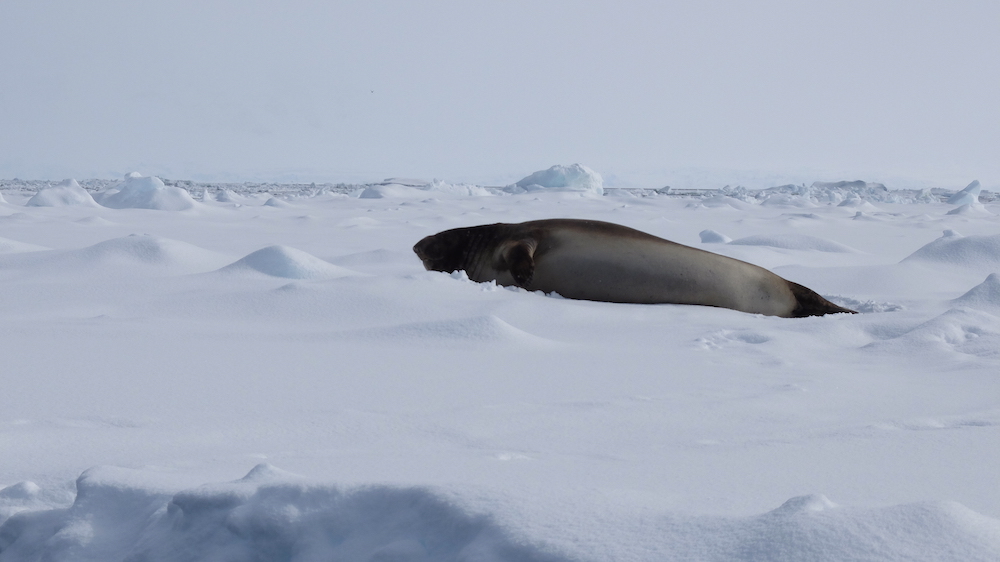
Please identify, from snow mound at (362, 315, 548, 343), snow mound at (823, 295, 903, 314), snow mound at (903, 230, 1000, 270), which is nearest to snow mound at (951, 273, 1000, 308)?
snow mound at (823, 295, 903, 314)

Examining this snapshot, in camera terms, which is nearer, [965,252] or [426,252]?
[426,252]

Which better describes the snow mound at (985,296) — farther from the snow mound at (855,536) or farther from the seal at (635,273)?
the snow mound at (855,536)

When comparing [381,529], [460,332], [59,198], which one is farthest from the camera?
A: [59,198]

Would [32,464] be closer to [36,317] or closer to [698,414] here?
[698,414]

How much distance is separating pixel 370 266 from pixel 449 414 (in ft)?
10.6

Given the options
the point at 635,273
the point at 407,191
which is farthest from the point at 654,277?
the point at 407,191

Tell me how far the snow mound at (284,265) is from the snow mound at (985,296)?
9.17 feet

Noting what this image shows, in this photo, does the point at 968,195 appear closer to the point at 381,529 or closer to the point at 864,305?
the point at 864,305

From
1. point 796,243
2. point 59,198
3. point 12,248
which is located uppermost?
point 796,243

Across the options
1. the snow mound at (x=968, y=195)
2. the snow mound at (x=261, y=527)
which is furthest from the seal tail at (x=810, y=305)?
the snow mound at (x=968, y=195)

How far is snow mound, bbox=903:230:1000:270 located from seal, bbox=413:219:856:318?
193 centimetres

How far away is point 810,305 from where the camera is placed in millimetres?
3805

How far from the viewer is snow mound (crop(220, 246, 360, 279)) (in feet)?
12.5

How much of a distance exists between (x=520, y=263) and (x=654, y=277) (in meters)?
0.63
